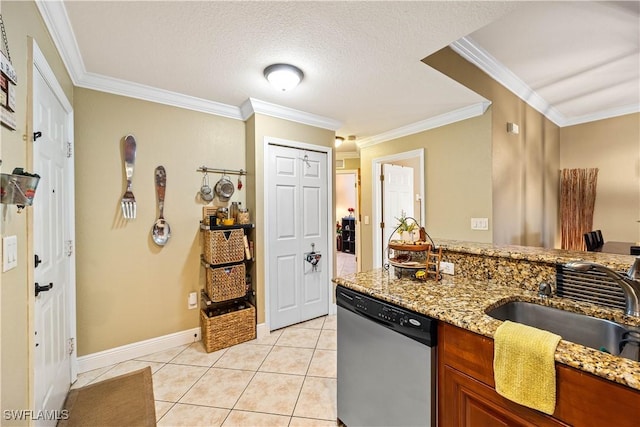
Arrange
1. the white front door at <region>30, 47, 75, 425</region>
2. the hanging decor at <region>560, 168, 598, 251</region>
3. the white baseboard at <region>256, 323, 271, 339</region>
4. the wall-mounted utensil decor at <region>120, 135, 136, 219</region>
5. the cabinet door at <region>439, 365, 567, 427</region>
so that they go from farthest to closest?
the hanging decor at <region>560, 168, 598, 251</region>, the white baseboard at <region>256, 323, 271, 339</region>, the wall-mounted utensil decor at <region>120, 135, 136, 219</region>, the white front door at <region>30, 47, 75, 425</region>, the cabinet door at <region>439, 365, 567, 427</region>

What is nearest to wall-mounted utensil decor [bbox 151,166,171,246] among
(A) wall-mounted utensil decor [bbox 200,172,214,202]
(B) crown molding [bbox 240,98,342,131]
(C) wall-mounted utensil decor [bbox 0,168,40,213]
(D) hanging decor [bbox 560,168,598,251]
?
(A) wall-mounted utensil decor [bbox 200,172,214,202]

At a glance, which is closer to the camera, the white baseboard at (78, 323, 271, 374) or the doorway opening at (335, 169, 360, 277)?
the white baseboard at (78, 323, 271, 374)

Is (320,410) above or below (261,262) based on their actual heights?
below

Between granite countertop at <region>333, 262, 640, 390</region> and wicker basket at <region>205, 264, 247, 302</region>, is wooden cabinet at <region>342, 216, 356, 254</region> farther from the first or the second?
granite countertop at <region>333, 262, 640, 390</region>

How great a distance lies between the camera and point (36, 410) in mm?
1272

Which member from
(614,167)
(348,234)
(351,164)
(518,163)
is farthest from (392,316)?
(348,234)

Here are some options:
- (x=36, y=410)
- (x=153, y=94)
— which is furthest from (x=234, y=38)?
(x=36, y=410)

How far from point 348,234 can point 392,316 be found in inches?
263

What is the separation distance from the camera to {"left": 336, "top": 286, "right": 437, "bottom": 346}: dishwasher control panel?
1.11 metres

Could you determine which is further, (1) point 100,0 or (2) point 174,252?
(2) point 174,252

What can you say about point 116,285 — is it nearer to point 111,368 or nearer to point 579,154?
point 111,368

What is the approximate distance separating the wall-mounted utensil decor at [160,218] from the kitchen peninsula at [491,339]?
1824 mm

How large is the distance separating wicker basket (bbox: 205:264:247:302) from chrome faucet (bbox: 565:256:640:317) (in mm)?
2442

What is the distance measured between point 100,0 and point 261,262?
2226 millimetres
